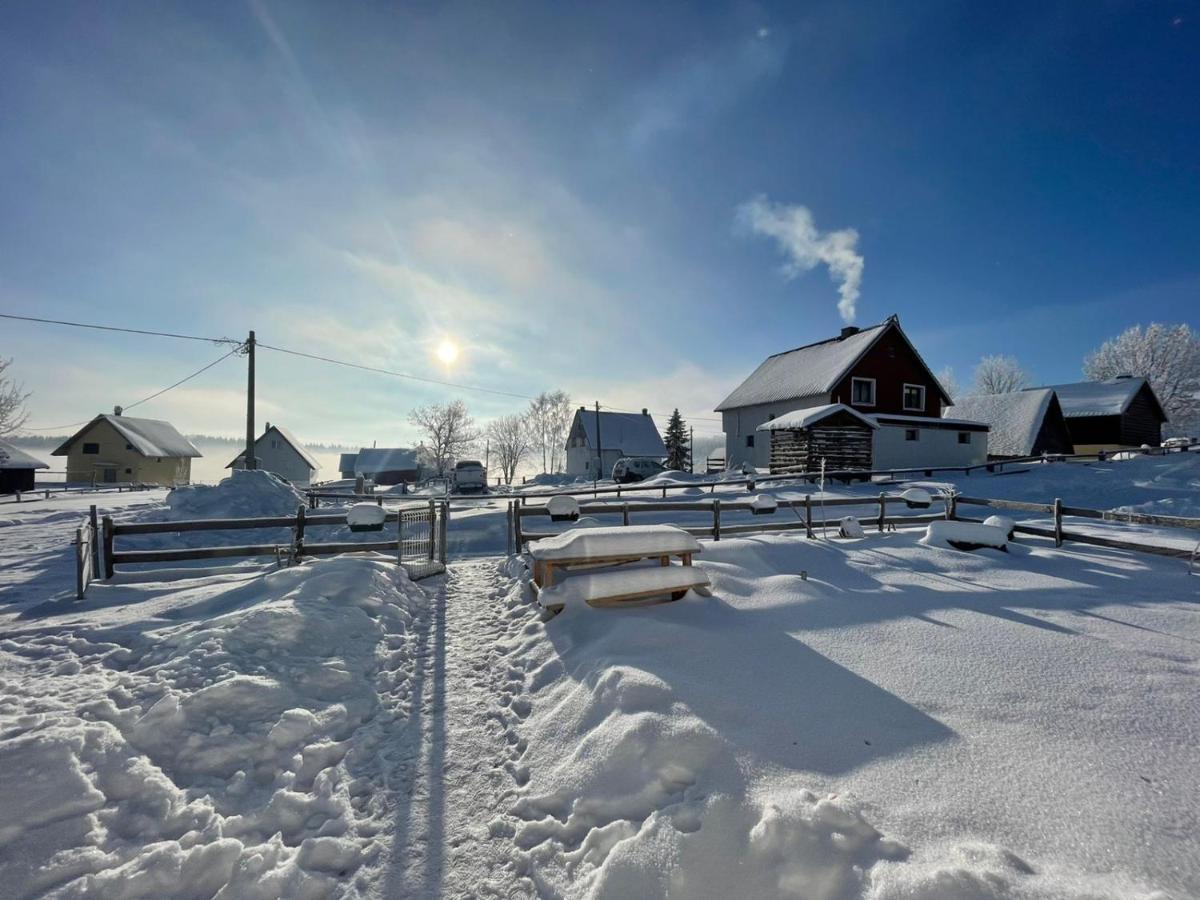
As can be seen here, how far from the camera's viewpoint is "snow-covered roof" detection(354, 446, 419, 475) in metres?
59.2

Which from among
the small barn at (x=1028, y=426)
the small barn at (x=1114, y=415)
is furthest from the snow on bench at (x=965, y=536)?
the small barn at (x=1114, y=415)

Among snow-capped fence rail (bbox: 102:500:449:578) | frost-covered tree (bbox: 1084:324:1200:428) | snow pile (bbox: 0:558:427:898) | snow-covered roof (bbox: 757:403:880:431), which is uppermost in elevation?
frost-covered tree (bbox: 1084:324:1200:428)

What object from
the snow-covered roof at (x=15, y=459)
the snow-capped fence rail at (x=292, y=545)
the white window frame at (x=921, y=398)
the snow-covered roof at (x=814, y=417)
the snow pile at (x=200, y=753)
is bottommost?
the snow pile at (x=200, y=753)

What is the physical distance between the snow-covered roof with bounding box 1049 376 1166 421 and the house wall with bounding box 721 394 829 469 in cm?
2183

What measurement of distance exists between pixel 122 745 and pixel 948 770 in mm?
5491

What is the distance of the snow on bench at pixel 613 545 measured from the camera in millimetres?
5883

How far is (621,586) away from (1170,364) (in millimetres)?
59448

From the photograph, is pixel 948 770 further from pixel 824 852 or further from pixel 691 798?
pixel 691 798

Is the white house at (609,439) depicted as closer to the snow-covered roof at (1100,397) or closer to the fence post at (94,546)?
the snow-covered roof at (1100,397)

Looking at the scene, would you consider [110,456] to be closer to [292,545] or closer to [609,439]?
[609,439]

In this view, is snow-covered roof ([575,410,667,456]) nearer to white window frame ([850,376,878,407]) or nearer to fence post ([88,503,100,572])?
white window frame ([850,376,878,407])

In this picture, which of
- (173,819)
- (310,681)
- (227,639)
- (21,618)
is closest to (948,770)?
(173,819)

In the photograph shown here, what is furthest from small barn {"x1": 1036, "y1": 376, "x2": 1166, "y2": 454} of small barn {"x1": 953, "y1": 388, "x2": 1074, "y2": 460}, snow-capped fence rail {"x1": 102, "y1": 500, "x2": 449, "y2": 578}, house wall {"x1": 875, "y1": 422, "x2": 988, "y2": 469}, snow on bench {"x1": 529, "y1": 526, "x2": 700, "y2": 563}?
snow-capped fence rail {"x1": 102, "y1": 500, "x2": 449, "y2": 578}

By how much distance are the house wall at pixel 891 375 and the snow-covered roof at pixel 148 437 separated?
5671 cm
